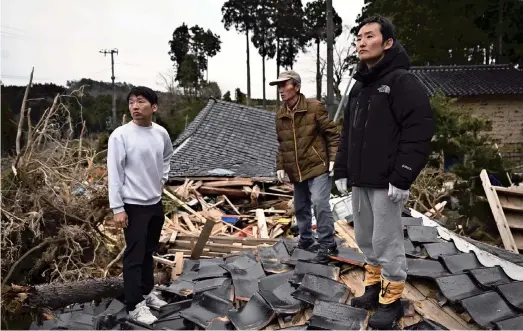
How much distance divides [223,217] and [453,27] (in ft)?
61.7

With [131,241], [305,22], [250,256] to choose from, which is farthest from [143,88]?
[305,22]

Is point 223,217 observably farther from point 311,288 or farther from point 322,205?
point 311,288

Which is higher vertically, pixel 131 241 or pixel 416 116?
pixel 416 116

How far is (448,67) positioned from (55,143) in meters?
19.6

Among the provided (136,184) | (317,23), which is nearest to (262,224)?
(136,184)

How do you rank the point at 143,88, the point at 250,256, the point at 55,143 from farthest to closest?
the point at 55,143 → the point at 250,256 → the point at 143,88

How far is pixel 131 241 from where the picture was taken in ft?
11.2

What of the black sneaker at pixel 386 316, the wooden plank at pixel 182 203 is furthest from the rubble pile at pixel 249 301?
the wooden plank at pixel 182 203

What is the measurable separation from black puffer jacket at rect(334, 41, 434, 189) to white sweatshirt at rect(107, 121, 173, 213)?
5.11 feet

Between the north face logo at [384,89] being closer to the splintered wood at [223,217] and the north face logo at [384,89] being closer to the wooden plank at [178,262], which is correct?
the splintered wood at [223,217]

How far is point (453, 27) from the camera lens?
21.3 meters

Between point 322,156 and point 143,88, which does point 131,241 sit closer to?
point 143,88

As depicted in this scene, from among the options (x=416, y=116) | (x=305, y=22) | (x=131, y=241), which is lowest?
(x=131, y=241)

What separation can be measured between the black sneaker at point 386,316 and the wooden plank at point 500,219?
4.59m
